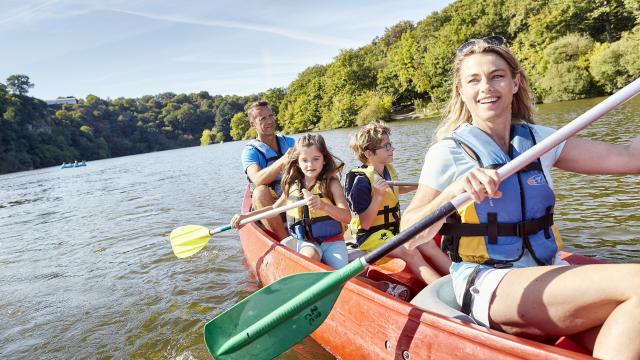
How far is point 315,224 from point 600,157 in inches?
84.4

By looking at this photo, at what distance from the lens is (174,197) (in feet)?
42.8

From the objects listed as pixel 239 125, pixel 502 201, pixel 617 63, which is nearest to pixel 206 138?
pixel 239 125

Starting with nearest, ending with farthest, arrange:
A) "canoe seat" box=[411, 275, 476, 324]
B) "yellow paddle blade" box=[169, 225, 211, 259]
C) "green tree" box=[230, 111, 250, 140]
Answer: "canoe seat" box=[411, 275, 476, 324] → "yellow paddle blade" box=[169, 225, 211, 259] → "green tree" box=[230, 111, 250, 140]

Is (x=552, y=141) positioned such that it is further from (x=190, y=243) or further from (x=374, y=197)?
(x=190, y=243)

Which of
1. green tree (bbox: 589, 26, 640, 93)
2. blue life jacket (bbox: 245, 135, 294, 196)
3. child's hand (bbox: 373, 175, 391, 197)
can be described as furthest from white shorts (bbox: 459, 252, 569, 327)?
green tree (bbox: 589, 26, 640, 93)

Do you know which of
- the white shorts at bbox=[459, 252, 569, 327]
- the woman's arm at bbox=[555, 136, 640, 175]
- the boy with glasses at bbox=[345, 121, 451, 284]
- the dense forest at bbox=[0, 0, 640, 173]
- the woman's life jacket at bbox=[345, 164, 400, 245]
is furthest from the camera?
the dense forest at bbox=[0, 0, 640, 173]

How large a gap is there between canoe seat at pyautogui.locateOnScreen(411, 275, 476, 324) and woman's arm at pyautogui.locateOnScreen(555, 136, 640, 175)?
2.64 ft

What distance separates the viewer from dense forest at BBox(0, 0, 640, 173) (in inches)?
1056

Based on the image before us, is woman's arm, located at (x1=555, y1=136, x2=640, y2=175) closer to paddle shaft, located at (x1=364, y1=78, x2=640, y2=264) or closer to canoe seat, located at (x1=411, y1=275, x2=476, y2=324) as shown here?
paddle shaft, located at (x1=364, y1=78, x2=640, y2=264)

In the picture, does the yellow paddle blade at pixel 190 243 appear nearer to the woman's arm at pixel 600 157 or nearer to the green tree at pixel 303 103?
the woman's arm at pixel 600 157

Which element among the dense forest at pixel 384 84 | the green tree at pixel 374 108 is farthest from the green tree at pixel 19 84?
the green tree at pixel 374 108

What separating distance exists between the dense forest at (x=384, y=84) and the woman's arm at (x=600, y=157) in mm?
26089

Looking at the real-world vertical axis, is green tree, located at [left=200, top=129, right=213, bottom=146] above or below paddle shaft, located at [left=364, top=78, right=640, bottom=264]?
below

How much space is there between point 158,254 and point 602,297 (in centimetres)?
612
